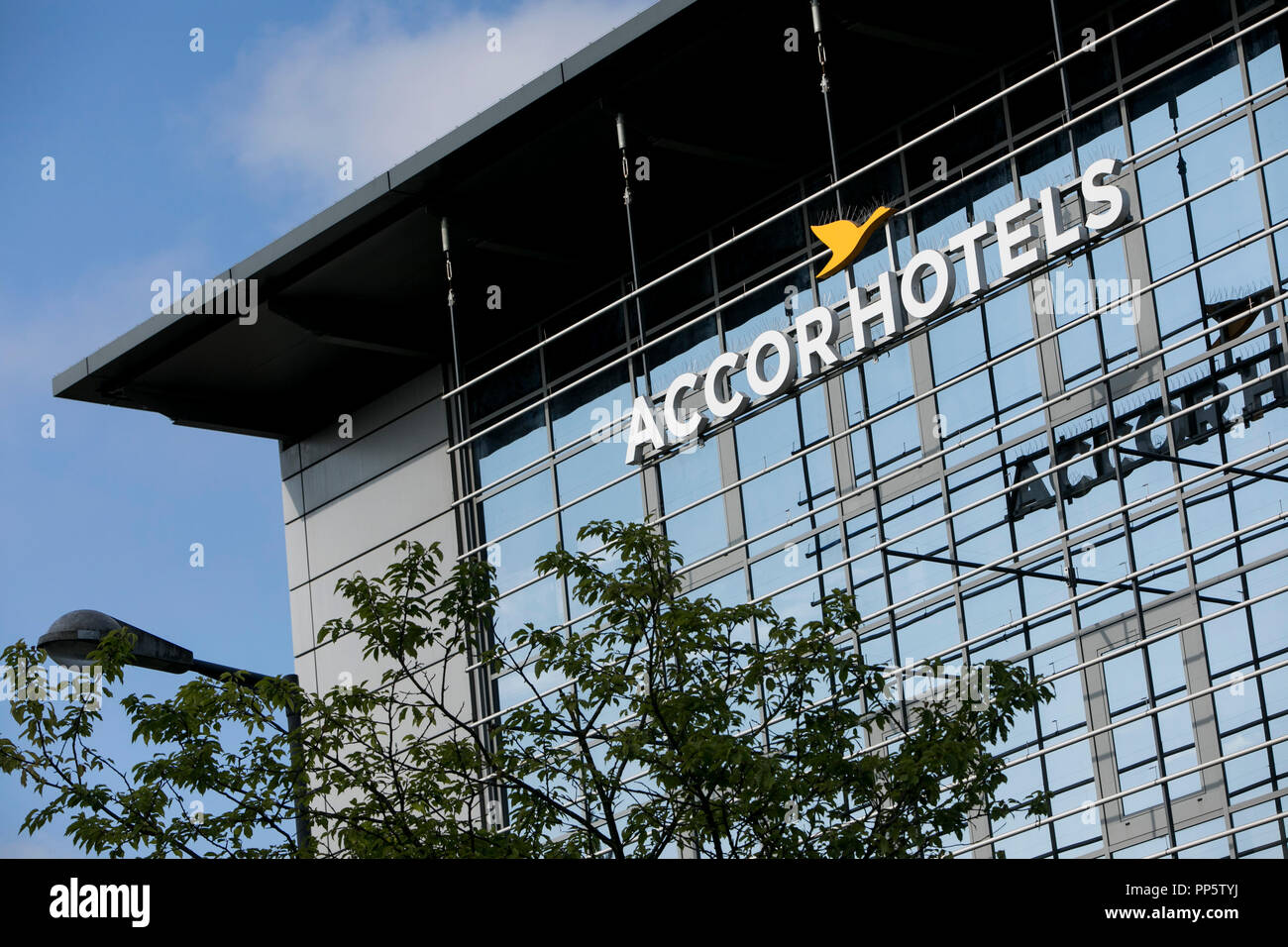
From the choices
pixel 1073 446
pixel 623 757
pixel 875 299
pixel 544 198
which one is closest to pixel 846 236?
pixel 875 299

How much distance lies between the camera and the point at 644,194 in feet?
80.4

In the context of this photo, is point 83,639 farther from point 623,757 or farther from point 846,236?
point 846,236

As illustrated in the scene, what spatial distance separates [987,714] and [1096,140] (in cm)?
779

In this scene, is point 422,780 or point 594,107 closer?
point 422,780

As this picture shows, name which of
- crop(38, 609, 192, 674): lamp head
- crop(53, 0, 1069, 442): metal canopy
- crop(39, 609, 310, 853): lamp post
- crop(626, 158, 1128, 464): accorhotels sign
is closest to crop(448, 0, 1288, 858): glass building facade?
crop(626, 158, 1128, 464): accorhotels sign

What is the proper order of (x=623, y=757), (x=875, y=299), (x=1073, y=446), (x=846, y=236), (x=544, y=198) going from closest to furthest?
(x=623, y=757) < (x=1073, y=446) < (x=875, y=299) < (x=846, y=236) < (x=544, y=198)

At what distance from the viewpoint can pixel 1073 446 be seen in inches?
758

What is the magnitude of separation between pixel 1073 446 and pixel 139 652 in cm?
931

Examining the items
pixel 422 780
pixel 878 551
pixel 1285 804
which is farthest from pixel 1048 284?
pixel 422 780

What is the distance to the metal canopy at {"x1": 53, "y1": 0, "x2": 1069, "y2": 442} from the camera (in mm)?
22016

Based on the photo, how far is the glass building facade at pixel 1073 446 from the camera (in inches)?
691

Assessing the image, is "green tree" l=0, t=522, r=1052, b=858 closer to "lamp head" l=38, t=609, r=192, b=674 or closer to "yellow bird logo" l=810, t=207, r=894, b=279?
"lamp head" l=38, t=609, r=192, b=674
